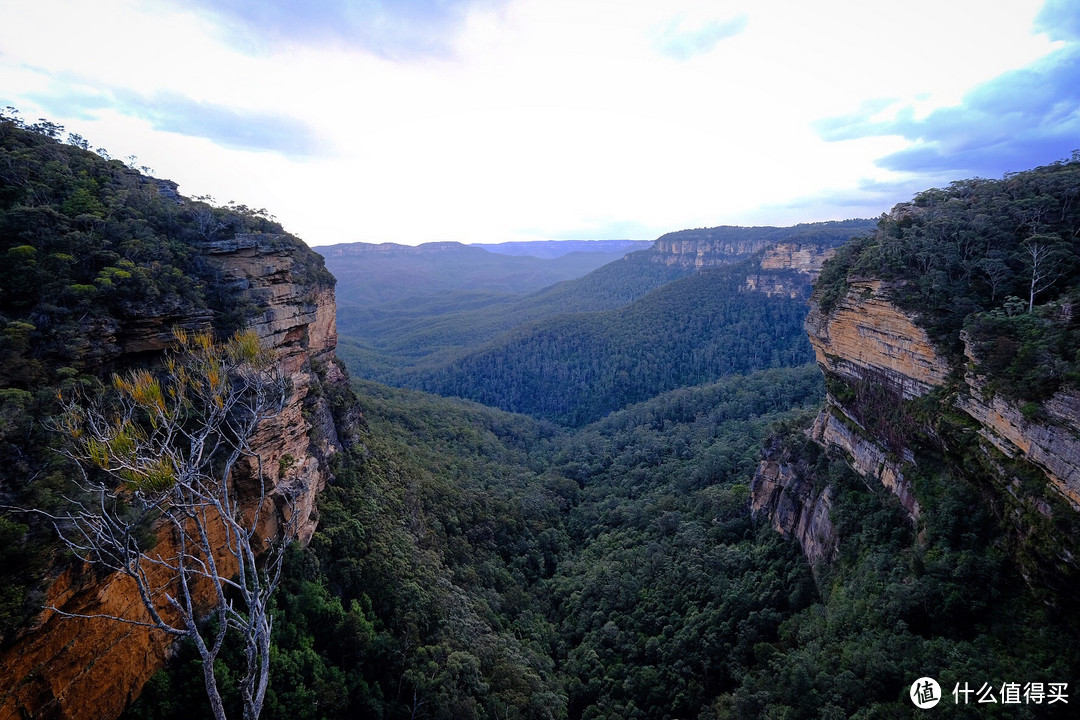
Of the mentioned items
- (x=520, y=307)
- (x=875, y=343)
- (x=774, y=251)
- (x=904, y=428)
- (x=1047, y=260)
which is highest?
(x=774, y=251)

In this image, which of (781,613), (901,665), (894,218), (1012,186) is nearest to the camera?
(901,665)

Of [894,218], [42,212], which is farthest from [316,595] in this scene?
[894,218]

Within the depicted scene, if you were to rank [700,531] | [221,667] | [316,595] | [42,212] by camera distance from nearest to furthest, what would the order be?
[221,667] → [42,212] → [316,595] → [700,531]

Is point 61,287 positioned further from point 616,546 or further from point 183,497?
point 616,546

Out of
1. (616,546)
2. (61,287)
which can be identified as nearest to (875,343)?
(616,546)

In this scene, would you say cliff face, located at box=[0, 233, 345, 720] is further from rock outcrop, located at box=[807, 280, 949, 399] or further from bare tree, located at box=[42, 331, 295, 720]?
rock outcrop, located at box=[807, 280, 949, 399]

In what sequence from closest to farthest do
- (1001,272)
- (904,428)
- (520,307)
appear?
(1001,272)
(904,428)
(520,307)

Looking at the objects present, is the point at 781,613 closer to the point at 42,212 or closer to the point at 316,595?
the point at 316,595
